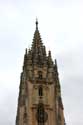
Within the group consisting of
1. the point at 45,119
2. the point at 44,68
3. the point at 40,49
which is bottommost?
the point at 45,119

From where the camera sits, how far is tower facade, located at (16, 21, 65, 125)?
64.8 meters

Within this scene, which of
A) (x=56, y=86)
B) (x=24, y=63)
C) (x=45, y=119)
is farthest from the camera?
(x=24, y=63)

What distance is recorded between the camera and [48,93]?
6738 centimetres

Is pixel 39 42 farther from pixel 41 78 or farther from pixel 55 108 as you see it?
pixel 55 108

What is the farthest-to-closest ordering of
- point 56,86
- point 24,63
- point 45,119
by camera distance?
1. point 24,63
2. point 56,86
3. point 45,119

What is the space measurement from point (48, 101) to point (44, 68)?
6594 mm

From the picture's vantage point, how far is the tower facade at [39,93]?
64.8 m

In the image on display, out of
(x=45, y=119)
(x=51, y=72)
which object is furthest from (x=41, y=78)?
(x=45, y=119)

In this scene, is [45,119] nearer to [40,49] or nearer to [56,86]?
[56,86]

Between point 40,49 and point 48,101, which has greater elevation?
point 40,49

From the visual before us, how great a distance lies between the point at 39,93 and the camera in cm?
6719

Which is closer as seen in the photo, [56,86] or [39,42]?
[56,86]

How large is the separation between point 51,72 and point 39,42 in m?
9.09

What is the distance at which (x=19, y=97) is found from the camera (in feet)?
238
